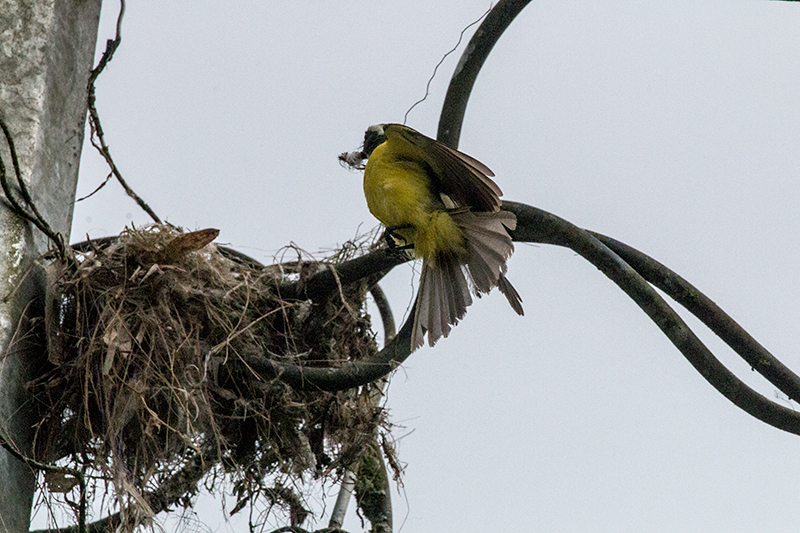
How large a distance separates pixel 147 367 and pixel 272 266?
37.1 inches

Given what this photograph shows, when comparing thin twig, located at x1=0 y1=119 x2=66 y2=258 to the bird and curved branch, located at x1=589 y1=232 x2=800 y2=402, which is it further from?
curved branch, located at x1=589 y1=232 x2=800 y2=402

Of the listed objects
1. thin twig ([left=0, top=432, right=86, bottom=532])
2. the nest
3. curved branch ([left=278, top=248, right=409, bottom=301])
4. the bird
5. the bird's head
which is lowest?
thin twig ([left=0, top=432, right=86, bottom=532])

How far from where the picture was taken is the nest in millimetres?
3117

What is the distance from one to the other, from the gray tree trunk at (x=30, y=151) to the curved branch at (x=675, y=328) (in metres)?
1.68

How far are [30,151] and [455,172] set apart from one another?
165 centimetres

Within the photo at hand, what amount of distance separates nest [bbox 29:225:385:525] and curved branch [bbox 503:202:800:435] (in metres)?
1.21

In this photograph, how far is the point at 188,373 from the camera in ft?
11.1

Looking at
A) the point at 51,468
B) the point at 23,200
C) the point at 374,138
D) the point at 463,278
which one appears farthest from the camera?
the point at 374,138

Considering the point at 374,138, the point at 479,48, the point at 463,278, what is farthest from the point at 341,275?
the point at 374,138

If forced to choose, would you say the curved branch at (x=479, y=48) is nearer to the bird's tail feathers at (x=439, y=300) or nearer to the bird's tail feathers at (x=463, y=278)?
the bird's tail feathers at (x=463, y=278)

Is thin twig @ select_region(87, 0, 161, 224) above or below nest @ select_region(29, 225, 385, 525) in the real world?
above

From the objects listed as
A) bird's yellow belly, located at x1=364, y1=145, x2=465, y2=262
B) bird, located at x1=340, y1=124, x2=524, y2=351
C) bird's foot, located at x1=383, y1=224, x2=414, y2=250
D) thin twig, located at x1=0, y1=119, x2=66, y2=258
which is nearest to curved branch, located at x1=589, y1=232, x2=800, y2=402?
bird, located at x1=340, y1=124, x2=524, y2=351

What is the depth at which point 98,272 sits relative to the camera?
3.35m

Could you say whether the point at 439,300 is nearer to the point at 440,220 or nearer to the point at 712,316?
the point at 440,220
